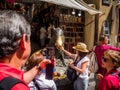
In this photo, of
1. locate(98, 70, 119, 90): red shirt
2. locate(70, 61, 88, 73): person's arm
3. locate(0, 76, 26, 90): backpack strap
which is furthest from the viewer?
locate(70, 61, 88, 73): person's arm

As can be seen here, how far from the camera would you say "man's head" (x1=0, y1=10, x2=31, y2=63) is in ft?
5.74

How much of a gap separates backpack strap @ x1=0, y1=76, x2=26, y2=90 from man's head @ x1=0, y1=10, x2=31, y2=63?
0.62ft

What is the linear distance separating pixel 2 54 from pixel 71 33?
593 inches

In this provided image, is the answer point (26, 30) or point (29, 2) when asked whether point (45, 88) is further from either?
point (29, 2)

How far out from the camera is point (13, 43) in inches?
70.1

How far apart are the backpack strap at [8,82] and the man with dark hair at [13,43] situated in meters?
0.02

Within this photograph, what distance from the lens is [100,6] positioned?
17.9m

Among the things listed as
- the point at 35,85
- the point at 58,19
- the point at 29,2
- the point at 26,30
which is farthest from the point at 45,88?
the point at 58,19

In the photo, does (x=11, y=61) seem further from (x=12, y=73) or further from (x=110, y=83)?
(x=110, y=83)

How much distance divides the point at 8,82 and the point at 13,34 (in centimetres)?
28

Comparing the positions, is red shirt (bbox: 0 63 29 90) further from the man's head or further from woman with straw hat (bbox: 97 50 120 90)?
woman with straw hat (bbox: 97 50 120 90)

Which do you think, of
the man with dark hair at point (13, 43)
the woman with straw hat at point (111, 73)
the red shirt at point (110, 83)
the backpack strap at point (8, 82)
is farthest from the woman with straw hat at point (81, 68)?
the backpack strap at point (8, 82)

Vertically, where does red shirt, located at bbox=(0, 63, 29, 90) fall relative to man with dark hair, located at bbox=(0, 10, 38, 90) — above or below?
below

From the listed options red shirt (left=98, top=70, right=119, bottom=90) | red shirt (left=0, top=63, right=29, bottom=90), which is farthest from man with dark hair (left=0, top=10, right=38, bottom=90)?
red shirt (left=98, top=70, right=119, bottom=90)
